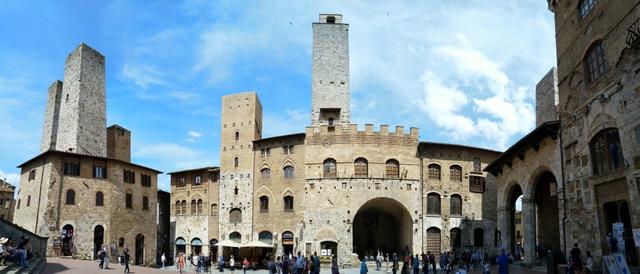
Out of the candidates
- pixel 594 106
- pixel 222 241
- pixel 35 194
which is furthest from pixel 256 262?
pixel 594 106

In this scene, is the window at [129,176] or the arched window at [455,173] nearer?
the arched window at [455,173]

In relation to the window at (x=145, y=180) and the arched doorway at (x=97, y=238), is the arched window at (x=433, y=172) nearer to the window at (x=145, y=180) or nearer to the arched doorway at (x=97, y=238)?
the window at (x=145, y=180)

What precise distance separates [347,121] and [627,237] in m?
27.6

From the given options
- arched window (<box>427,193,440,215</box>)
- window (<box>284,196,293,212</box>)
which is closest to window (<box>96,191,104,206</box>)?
window (<box>284,196,293,212</box>)

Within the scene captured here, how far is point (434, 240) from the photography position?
134 ft

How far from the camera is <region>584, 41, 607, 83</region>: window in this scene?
1919 cm

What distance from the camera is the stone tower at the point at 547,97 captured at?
34625 millimetres

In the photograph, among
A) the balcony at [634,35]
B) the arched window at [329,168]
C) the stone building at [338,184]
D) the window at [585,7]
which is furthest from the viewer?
the arched window at [329,168]

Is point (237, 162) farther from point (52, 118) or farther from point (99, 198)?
point (52, 118)

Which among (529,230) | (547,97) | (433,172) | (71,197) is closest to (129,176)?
(71,197)

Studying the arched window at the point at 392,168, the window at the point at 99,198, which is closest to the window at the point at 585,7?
the arched window at the point at 392,168

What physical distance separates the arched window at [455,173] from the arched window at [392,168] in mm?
4365

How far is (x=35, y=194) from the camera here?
38.6m

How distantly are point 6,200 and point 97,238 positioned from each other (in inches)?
1180
